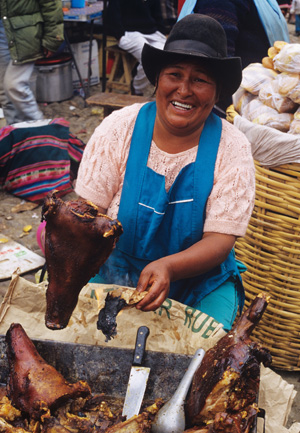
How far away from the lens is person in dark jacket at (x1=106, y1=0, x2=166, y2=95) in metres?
7.44

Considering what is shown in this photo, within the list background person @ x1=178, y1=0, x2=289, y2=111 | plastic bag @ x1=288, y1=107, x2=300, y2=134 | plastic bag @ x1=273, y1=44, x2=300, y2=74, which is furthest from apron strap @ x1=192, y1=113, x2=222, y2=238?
background person @ x1=178, y1=0, x2=289, y2=111

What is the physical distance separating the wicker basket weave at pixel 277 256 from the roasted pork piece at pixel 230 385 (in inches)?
44.1

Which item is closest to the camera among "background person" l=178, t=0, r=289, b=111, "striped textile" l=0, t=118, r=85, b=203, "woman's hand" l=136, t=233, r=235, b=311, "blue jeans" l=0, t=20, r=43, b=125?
"woman's hand" l=136, t=233, r=235, b=311

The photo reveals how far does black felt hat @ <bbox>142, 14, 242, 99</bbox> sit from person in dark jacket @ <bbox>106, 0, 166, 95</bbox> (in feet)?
17.9

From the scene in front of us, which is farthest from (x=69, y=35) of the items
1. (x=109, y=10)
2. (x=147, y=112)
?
(x=147, y=112)

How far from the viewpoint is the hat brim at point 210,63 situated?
2135mm

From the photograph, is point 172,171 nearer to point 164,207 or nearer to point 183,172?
point 183,172

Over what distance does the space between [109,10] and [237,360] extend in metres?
6.92

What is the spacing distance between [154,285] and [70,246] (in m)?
0.36

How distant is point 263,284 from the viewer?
10.1 ft

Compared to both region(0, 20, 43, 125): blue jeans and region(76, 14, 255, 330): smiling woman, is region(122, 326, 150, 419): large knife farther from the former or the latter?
region(0, 20, 43, 125): blue jeans

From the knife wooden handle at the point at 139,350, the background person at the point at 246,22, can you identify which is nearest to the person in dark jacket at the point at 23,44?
the background person at the point at 246,22

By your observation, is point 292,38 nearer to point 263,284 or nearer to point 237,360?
point 263,284

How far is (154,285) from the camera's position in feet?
6.16
